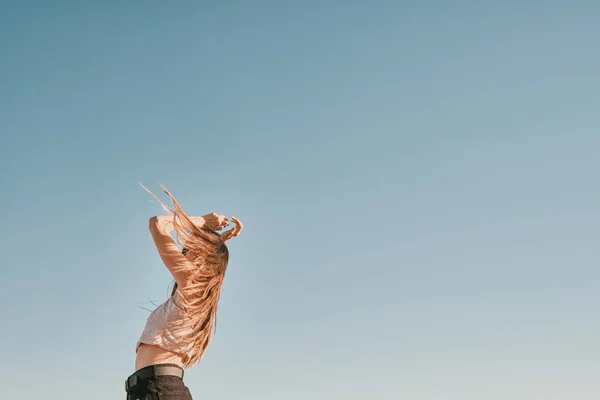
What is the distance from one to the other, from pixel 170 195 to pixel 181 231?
317mm

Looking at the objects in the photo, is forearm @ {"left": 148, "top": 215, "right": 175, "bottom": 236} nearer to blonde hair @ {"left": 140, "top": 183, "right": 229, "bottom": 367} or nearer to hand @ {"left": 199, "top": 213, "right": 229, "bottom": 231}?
blonde hair @ {"left": 140, "top": 183, "right": 229, "bottom": 367}

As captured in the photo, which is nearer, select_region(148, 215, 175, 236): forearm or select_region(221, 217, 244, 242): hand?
select_region(148, 215, 175, 236): forearm

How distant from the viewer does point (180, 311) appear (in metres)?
5.94

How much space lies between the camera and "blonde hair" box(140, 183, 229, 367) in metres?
5.93

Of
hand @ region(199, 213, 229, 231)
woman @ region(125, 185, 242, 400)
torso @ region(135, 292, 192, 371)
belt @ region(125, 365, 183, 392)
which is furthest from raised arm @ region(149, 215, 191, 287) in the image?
belt @ region(125, 365, 183, 392)

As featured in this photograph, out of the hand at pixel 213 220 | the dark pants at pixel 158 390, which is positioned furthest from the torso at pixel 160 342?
the hand at pixel 213 220

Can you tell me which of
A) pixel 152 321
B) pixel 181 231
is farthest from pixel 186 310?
pixel 181 231

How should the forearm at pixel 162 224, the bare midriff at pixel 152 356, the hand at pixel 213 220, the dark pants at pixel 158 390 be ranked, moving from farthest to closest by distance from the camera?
the hand at pixel 213 220, the forearm at pixel 162 224, the bare midriff at pixel 152 356, the dark pants at pixel 158 390

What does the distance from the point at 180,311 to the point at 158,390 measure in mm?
675

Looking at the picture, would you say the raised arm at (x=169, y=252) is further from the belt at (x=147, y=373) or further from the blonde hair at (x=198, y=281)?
the belt at (x=147, y=373)

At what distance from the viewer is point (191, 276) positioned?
586 centimetres

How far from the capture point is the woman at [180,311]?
564 centimetres

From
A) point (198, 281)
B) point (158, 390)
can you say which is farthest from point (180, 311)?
point (158, 390)

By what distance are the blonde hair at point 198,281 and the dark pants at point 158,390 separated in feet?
1.28
